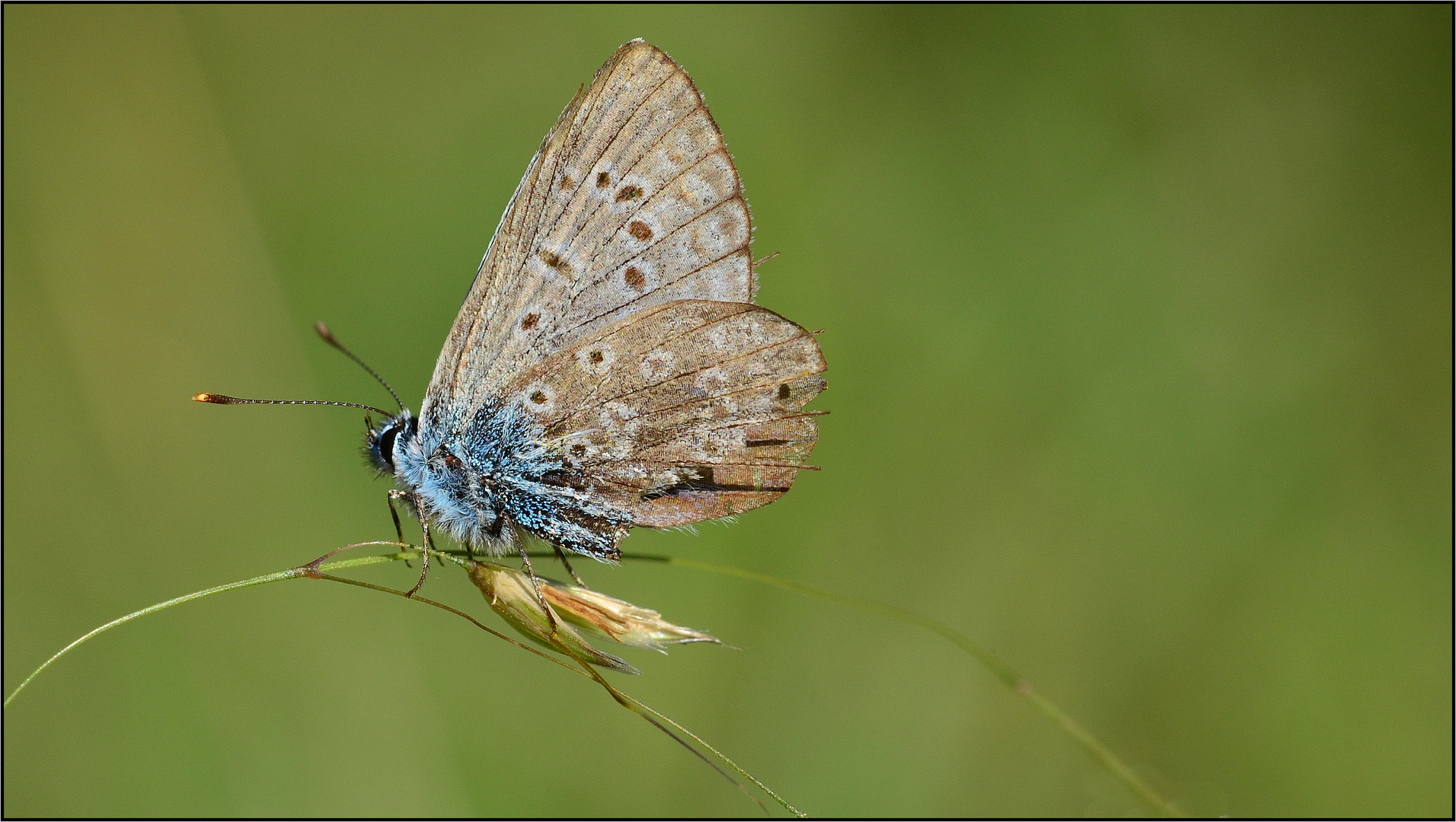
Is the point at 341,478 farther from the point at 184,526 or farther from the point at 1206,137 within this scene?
the point at 1206,137

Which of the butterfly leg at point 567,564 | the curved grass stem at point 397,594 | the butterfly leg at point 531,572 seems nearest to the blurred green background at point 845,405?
the butterfly leg at point 567,564

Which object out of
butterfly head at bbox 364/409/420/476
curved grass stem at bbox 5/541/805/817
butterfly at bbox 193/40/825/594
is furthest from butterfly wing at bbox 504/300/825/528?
curved grass stem at bbox 5/541/805/817

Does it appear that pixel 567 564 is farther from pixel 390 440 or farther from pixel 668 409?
pixel 390 440

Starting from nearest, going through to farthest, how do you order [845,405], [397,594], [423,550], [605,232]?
[397,594] → [423,550] → [605,232] → [845,405]

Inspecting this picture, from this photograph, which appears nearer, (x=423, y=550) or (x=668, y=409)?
(x=423, y=550)

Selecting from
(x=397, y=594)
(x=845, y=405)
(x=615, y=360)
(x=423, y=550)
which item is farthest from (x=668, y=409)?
(x=845, y=405)

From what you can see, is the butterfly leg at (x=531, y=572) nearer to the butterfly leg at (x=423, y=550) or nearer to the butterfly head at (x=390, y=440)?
the butterfly leg at (x=423, y=550)

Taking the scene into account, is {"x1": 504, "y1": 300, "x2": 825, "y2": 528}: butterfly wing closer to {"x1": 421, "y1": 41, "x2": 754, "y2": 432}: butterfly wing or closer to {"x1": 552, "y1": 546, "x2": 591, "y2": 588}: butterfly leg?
{"x1": 421, "y1": 41, "x2": 754, "y2": 432}: butterfly wing
